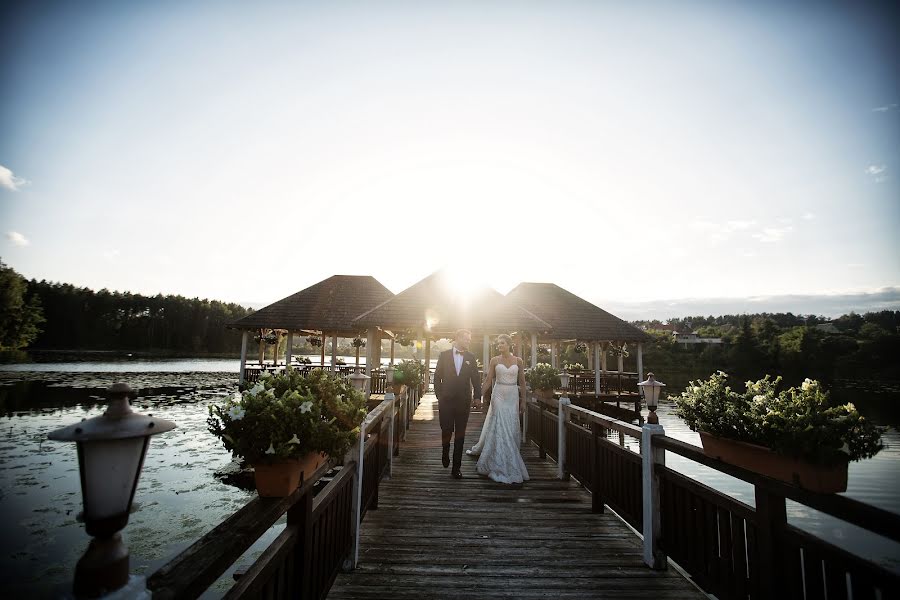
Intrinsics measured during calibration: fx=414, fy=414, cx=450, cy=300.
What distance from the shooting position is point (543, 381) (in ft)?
33.0

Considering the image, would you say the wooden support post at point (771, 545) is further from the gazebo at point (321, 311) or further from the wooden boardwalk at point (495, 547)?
the gazebo at point (321, 311)

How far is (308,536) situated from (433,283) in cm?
1383

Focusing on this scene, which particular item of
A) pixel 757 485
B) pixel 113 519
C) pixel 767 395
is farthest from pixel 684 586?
pixel 113 519

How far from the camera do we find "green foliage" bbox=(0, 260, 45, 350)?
44.0 m

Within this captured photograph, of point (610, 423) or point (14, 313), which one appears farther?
point (14, 313)

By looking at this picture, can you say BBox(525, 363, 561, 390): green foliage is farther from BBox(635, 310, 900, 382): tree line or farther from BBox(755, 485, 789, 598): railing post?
BBox(635, 310, 900, 382): tree line

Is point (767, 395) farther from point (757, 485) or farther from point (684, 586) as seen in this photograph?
point (684, 586)

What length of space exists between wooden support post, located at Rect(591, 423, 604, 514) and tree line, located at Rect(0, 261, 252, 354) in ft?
245

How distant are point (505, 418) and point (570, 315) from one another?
16077mm

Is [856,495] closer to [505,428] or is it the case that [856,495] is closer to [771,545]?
[505,428]

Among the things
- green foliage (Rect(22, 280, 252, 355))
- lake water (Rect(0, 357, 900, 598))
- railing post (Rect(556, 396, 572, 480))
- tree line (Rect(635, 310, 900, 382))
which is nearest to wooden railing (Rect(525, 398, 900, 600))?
lake water (Rect(0, 357, 900, 598))

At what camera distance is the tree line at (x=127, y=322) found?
69.7 metres

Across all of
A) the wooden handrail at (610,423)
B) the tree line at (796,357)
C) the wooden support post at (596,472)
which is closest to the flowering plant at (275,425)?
the wooden handrail at (610,423)

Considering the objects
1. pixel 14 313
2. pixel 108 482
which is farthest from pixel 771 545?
pixel 14 313
